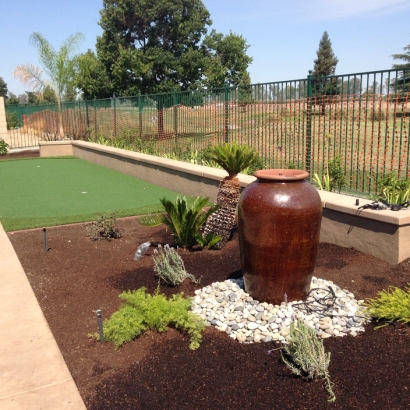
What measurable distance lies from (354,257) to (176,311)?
256cm

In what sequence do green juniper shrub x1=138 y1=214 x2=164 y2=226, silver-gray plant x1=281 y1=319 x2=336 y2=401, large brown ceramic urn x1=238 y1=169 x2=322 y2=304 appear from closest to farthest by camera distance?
1. silver-gray plant x1=281 y1=319 x2=336 y2=401
2. large brown ceramic urn x1=238 y1=169 x2=322 y2=304
3. green juniper shrub x1=138 y1=214 x2=164 y2=226

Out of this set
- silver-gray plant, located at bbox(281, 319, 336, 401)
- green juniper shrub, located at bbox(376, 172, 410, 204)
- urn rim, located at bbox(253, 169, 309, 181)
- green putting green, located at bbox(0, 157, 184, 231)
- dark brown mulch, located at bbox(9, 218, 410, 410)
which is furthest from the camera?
green putting green, located at bbox(0, 157, 184, 231)

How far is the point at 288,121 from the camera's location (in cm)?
961

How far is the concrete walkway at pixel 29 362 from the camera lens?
328 cm

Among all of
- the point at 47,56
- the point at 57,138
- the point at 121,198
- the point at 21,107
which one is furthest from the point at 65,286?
the point at 21,107

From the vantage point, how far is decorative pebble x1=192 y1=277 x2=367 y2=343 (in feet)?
13.1

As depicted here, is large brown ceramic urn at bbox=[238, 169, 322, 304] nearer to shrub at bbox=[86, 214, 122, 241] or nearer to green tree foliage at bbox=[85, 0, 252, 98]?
shrub at bbox=[86, 214, 122, 241]

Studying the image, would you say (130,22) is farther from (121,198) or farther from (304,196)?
(304,196)

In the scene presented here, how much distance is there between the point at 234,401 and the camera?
124 inches

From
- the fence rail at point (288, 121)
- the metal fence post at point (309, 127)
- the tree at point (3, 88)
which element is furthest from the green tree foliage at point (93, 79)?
the tree at point (3, 88)

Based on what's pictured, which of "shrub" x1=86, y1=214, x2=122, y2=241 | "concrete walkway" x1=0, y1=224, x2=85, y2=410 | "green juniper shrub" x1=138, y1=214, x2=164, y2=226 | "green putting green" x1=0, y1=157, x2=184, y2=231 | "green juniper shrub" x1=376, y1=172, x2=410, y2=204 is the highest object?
"green juniper shrub" x1=376, y1=172, x2=410, y2=204

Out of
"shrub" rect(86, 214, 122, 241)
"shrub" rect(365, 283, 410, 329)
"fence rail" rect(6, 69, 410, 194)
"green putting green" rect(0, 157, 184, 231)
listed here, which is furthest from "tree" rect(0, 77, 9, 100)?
"shrub" rect(365, 283, 410, 329)

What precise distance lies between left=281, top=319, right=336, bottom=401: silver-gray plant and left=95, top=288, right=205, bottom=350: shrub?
0.81m

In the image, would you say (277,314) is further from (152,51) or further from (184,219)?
(152,51)
